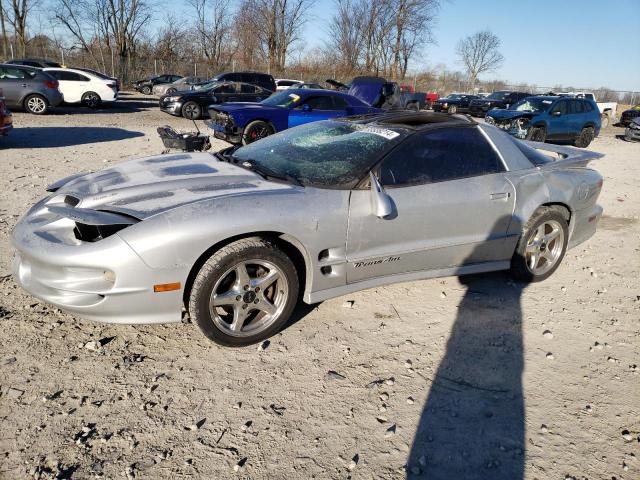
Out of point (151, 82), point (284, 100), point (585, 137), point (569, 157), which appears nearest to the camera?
point (569, 157)

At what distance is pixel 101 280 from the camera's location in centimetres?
257

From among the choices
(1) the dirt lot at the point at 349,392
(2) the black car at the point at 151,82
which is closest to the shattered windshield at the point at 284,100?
(1) the dirt lot at the point at 349,392

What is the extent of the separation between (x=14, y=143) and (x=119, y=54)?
29194 millimetres

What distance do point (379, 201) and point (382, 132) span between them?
30.8 inches

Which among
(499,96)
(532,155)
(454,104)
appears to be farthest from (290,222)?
(499,96)

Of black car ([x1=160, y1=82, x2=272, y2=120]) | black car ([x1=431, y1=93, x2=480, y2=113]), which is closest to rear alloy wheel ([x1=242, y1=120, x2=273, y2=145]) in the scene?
black car ([x1=160, y1=82, x2=272, y2=120])

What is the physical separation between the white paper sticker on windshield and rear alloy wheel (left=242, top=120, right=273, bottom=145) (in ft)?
20.7

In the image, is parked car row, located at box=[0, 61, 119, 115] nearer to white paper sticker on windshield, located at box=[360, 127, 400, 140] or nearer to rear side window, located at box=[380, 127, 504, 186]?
white paper sticker on windshield, located at box=[360, 127, 400, 140]

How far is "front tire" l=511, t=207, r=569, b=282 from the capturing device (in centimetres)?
396

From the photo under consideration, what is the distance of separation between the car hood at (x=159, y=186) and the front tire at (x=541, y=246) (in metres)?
2.15

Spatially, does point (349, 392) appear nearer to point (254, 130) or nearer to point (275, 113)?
point (254, 130)

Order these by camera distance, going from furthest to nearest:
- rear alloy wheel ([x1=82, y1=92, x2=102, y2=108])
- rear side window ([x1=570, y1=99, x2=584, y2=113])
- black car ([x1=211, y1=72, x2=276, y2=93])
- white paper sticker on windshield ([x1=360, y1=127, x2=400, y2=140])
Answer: black car ([x1=211, y1=72, x2=276, y2=93]) → rear alloy wheel ([x1=82, y1=92, x2=102, y2=108]) → rear side window ([x1=570, y1=99, x2=584, y2=113]) → white paper sticker on windshield ([x1=360, y1=127, x2=400, y2=140])

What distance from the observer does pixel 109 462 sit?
6.72ft

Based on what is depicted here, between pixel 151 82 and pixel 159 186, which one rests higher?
pixel 151 82
